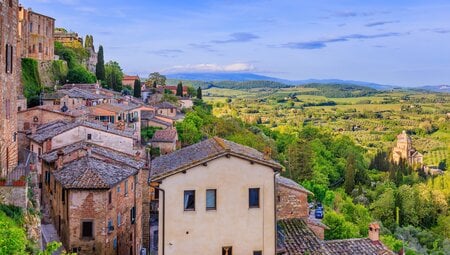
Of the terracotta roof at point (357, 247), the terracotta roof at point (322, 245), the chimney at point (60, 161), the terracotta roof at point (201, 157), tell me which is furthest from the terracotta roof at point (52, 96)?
the terracotta roof at point (357, 247)

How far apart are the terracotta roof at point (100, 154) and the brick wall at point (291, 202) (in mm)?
8968

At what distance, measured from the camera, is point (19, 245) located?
14188 mm

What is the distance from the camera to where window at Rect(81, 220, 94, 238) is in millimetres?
26000

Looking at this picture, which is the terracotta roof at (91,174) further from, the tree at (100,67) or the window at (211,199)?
the tree at (100,67)

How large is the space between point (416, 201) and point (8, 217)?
6200 cm

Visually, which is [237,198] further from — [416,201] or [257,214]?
[416,201]

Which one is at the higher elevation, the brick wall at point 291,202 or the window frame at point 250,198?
the window frame at point 250,198

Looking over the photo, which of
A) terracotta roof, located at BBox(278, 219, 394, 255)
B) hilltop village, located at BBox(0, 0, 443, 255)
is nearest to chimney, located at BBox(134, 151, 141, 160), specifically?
hilltop village, located at BBox(0, 0, 443, 255)

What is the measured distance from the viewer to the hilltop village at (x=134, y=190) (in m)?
18.3

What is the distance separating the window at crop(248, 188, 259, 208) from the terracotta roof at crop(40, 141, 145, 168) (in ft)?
41.7

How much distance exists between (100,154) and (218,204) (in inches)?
534

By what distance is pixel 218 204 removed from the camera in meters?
18.4

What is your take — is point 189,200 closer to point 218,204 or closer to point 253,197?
point 218,204

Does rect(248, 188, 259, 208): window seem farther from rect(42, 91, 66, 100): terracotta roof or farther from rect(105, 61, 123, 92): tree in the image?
rect(105, 61, 123, 92): tree
